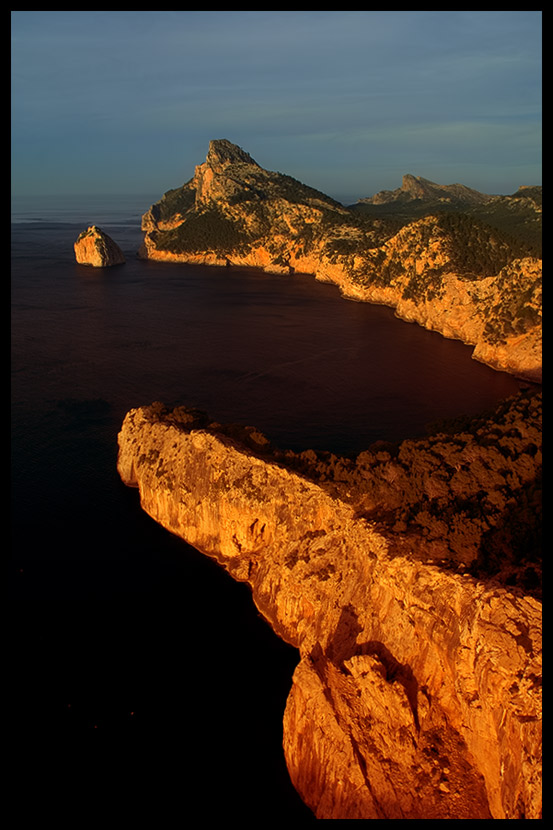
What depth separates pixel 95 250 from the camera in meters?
133

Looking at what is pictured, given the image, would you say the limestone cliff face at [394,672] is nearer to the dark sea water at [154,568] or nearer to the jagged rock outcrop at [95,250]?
the dark sea water at [154,568]

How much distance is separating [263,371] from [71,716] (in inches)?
1790

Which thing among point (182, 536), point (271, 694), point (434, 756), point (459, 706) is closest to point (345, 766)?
point (434, 756)

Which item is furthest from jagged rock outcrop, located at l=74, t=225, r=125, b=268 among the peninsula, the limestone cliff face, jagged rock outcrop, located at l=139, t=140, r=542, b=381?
the limestone cliff face

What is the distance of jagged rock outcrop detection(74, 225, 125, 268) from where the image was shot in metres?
133

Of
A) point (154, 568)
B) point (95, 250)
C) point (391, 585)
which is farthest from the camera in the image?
point (95, 250)

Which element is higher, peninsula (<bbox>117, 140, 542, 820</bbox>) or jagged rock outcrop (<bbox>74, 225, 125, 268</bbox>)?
jagged rock outcrop (<bbox>74, 225, 125, 268</bbox>)

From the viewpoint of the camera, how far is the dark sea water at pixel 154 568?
19516 mm

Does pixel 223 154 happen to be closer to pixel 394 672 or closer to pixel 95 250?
pixel 95 250

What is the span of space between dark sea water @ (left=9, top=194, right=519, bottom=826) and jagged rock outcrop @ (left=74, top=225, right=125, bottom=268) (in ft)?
190

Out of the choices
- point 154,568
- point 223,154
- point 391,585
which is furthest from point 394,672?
point 223,154

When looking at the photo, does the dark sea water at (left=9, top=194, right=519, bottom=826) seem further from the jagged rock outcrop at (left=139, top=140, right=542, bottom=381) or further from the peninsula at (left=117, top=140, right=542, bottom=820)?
the jagged rock outcrop at (left=139, top=140, right=542, bottom=381)

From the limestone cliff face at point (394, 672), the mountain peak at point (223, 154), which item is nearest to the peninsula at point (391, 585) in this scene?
the limestone cliff face at point (394, 672)

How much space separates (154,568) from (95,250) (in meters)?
120
